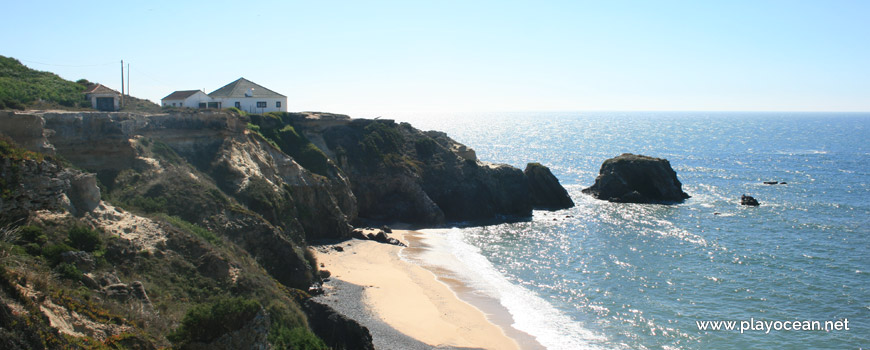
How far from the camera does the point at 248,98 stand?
200ft

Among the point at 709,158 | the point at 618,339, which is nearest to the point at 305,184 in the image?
the point at 618,339

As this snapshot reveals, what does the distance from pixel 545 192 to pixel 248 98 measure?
115 ft

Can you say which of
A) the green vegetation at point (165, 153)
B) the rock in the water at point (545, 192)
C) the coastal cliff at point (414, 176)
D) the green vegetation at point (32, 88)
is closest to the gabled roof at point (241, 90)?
the coastal cliff at point (414, 176)

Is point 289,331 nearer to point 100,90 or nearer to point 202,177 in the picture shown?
point 202,177

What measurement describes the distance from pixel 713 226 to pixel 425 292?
34.1 metres

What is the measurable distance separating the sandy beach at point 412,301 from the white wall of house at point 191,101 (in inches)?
958

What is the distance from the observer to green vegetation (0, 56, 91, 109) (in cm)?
3782

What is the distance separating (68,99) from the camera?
140 feet

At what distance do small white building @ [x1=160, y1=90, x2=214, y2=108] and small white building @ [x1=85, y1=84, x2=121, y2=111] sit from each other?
1023 centimetres

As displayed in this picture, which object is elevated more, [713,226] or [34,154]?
[34,154]

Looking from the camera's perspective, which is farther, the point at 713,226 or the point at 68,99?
the point at 713,226

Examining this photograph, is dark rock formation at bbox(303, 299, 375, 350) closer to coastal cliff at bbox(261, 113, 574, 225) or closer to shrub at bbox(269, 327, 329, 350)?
shrub at bbox(269, 327, 329, 350)

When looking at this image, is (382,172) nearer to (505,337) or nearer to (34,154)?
(505,337)

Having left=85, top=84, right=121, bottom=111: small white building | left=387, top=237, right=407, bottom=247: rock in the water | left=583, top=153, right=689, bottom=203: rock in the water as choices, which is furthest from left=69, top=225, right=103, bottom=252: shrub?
left=583, top=153, right=689, bottom=203: rock in the water
